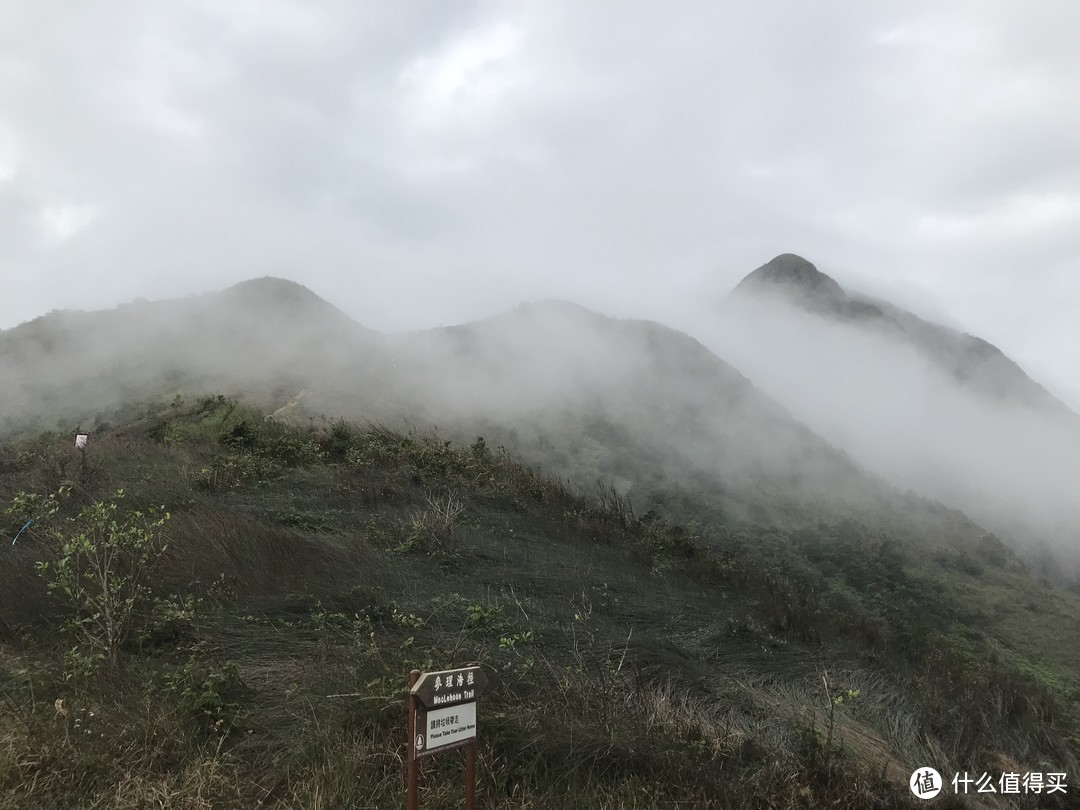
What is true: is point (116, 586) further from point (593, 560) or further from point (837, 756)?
point (593, 560)

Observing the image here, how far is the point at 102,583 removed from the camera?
4801mm

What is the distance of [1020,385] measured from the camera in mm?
53156

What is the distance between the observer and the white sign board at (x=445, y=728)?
3.04m

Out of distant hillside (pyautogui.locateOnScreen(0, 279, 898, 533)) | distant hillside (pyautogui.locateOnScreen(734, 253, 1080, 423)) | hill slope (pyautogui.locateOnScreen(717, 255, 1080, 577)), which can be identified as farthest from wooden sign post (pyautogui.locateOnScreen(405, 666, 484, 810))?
distant hillside (pyautogui.locateOnScreen(734, 253, 1080, 423))

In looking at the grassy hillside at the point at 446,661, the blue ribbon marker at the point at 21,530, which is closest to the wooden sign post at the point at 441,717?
the grassy hillside at the point at 446,661

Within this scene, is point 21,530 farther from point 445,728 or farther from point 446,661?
Result: point 445,728

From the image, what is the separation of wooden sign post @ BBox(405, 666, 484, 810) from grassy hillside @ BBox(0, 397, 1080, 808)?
65 cm

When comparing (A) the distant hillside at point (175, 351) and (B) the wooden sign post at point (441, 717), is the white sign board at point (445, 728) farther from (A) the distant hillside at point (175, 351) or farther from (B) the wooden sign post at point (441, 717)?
(A) the distant hillside at point (175, 351)

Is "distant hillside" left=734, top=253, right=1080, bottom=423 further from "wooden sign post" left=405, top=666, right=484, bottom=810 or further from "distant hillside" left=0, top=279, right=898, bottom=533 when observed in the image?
"wooden sign post" left=405, top=666, right=484, bottom=810

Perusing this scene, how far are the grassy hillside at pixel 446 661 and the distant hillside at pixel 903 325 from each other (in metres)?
40.3

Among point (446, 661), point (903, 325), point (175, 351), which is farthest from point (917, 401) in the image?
point (446, 661)

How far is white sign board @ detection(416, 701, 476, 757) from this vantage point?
304 centimetres

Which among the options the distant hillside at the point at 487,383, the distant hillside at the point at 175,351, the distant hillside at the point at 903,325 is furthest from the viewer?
the distant hillside at the point at 903,325

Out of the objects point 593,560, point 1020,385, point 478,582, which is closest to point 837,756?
point 478,582
